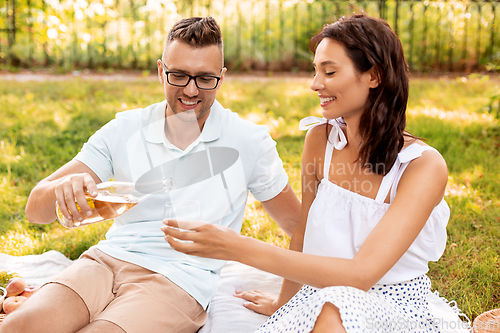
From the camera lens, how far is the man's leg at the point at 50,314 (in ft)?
6.32

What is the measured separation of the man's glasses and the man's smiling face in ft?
0.05

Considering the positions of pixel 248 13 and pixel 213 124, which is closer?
pixel 213 124

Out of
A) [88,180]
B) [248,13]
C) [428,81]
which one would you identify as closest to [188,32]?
[88,180]

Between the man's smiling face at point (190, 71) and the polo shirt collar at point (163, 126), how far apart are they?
66 millimetres

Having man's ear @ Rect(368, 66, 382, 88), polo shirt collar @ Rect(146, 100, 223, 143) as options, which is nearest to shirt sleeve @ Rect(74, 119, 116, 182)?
polo shirt collar @ Rect(146, 100, 223, 143)

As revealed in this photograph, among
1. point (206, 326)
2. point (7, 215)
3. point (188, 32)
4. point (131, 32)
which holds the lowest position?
point (206, 326)

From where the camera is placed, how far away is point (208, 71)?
2461 mm

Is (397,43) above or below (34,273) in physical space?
above

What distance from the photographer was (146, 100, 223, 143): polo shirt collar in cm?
256

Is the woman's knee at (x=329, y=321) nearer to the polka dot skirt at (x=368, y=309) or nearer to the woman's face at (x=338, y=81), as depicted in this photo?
the polka dot skirt at (x=368, y=309)

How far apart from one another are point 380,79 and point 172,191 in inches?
48.1

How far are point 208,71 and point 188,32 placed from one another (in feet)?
0.75

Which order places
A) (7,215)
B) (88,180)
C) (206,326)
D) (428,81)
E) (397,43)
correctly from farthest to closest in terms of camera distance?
(428,81), (7,215), (206,326), (397,43), (88,180)

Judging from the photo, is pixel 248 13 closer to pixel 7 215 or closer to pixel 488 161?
pixel 488 161
